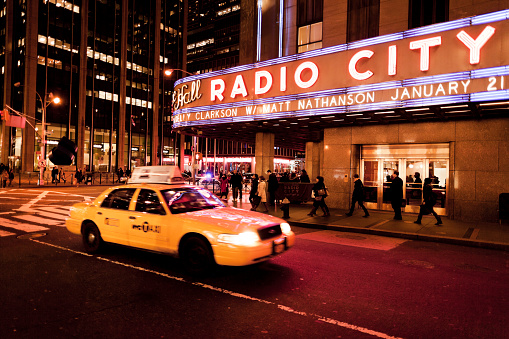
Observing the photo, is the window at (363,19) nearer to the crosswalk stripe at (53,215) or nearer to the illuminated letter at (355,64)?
the illuminated letter at (355,64)

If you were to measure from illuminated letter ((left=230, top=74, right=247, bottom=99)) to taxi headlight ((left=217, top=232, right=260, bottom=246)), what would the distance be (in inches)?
458

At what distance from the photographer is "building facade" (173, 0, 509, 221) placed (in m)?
11.1

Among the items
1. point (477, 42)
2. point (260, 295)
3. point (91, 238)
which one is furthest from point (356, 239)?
point (477, 42)

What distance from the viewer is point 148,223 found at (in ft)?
21.2

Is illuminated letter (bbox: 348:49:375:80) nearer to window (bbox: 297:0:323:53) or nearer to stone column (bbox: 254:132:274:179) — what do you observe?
window (bbox: 297:0:323:53)

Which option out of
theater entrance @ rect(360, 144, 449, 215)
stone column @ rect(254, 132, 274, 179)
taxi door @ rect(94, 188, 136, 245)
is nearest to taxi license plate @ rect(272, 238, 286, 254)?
taxi door @ rect(94, 188, 136, 245)

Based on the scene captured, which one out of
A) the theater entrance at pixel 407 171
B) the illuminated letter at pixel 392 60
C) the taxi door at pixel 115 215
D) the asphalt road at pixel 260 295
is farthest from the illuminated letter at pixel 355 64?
the taxi door at pixel 115 215

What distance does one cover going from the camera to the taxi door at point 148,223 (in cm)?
629

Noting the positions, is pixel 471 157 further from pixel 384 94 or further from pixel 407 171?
pixel 384 94

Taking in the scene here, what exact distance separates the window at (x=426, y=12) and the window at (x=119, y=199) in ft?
46.5

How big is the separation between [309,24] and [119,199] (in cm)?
1509

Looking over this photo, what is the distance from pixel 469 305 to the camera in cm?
484

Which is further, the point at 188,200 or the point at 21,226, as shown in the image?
the point at 21,226

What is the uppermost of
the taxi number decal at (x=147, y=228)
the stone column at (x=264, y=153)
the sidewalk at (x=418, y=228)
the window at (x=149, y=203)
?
the stone column at (x=264, y=153)
